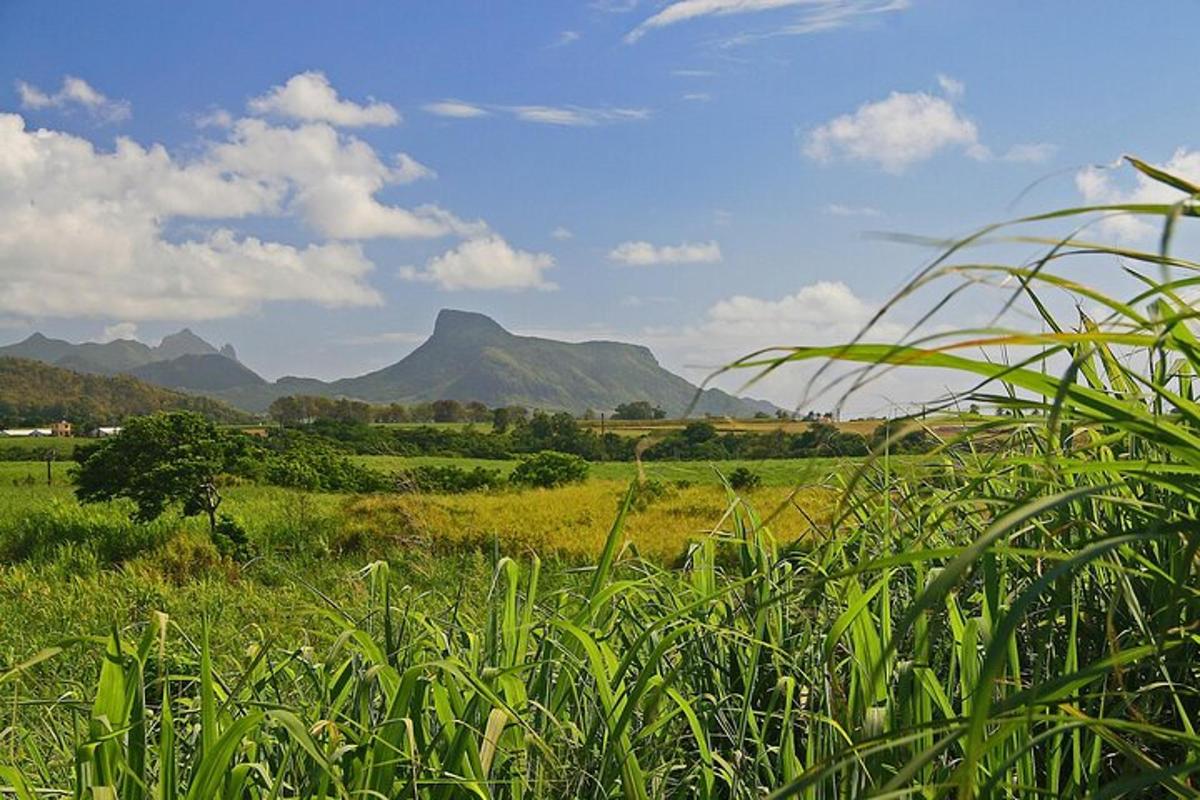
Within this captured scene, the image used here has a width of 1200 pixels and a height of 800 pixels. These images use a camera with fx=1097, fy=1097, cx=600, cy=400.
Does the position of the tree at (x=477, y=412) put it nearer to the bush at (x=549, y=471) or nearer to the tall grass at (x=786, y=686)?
the bush at (x=549, y=471)

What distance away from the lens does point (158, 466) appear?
1168 cm

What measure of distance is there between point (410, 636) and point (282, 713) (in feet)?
3.31

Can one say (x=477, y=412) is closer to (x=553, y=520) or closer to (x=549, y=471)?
(x=549, y=471)

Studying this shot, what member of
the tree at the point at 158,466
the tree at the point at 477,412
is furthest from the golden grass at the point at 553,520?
the tree at the point at 477,412

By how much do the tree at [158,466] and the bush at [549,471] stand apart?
5.30 metres

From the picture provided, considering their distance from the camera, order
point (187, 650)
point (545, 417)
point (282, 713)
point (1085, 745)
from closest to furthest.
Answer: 1. point (282, 713)
2. point (1085, 745)
3. point (187, 650)
4. point (545, 417)

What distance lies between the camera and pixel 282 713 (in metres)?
1.25

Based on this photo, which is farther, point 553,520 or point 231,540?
point 553,520

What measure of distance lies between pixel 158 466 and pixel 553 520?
4.26 metres

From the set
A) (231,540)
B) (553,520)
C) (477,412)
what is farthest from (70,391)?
(553,520)

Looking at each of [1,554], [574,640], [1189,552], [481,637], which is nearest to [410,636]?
[481,637]

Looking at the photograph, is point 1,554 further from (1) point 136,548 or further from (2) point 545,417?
(2) point 545,417

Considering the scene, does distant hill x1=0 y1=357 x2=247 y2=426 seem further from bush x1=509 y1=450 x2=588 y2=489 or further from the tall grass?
the tall grass

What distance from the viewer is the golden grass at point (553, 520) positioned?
32.2 feet
